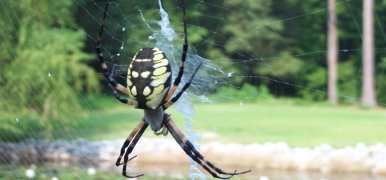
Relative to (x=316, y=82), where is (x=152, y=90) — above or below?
below

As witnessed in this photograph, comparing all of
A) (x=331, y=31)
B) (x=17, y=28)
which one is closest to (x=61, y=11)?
(x=17, y=28)

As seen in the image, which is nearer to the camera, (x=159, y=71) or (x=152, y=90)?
(x=159, y=71)

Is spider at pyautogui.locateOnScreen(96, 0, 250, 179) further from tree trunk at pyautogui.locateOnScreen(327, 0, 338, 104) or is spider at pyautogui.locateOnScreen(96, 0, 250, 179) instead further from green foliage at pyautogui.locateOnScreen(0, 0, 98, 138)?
tree trunk at pyautogui.locateOnScreen(327, 0, 338, 104)

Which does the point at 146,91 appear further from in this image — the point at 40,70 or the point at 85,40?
the point at 85,40

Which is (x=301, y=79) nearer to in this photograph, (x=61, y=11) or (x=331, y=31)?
(x=331, y=31)

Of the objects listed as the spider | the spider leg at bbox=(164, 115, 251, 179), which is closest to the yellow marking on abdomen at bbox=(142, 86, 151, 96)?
the spider

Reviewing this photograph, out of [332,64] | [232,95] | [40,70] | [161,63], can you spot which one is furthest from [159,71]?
[332,64]
